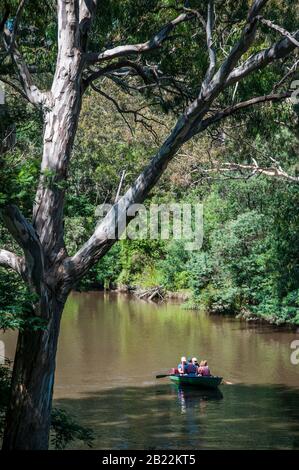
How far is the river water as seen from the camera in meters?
13.2

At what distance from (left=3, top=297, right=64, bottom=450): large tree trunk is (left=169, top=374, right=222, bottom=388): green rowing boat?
31.0 ft

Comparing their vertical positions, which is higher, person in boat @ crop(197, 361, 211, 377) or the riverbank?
the riverbank

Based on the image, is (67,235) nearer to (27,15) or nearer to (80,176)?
(80,176)

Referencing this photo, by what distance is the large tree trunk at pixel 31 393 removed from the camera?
24.8 ft

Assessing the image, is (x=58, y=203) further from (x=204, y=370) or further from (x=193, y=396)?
(x=204, y=370)

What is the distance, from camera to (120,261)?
36.9 m

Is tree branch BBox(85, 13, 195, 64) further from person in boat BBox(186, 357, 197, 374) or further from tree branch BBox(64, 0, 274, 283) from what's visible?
person in boat BBox(186, 357, 197, 374)

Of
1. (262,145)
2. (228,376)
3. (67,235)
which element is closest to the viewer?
(228,376)

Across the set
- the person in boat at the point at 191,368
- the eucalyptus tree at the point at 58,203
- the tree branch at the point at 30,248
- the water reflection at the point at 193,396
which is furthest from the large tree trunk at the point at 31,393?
the person in boat at the point at 191,368

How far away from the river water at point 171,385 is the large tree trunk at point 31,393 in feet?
14.3

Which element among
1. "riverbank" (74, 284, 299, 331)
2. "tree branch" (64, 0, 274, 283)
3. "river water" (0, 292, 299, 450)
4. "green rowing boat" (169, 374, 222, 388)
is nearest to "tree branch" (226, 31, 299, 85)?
"tree branch" (64, 0, 274, 283)
